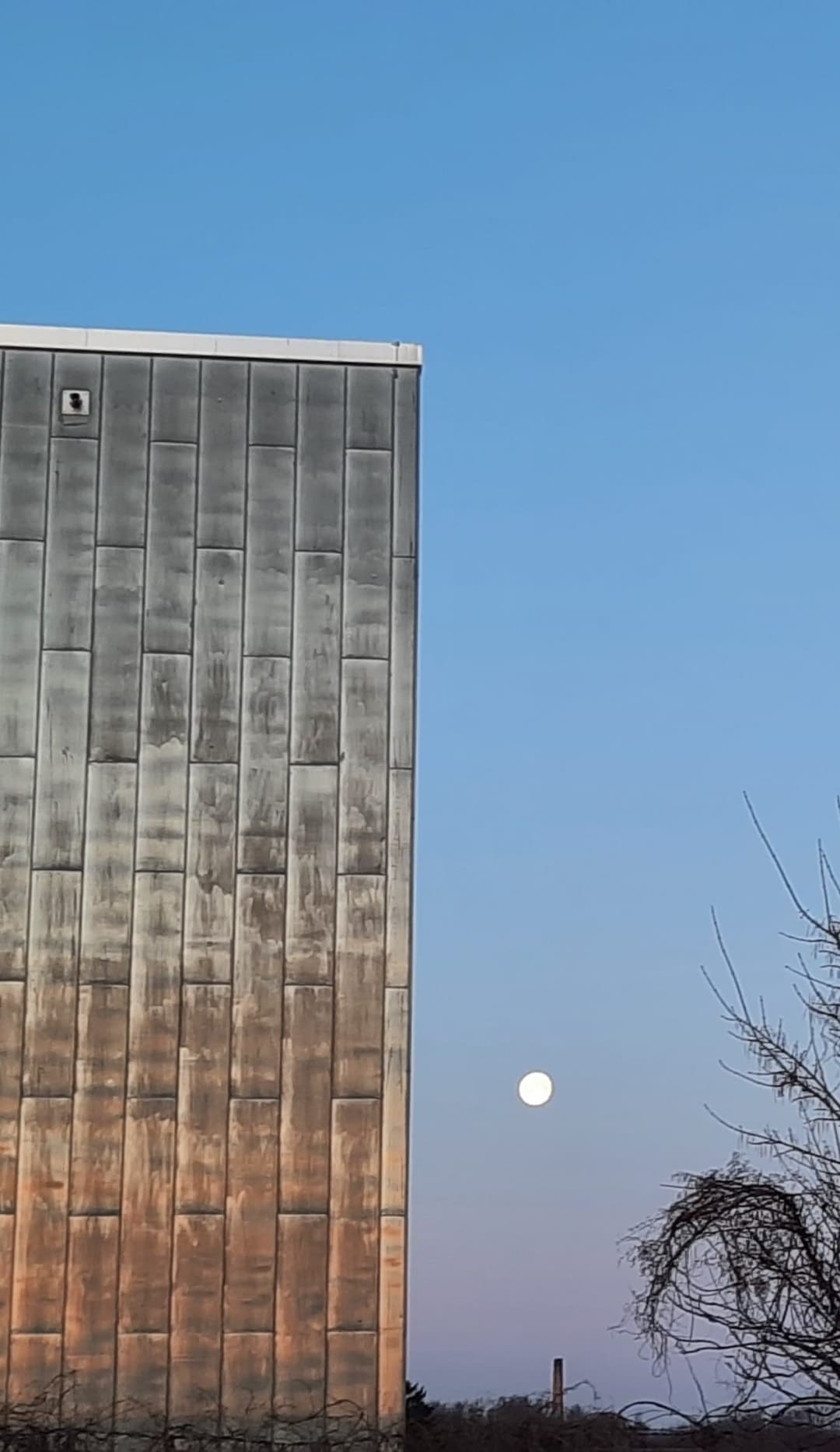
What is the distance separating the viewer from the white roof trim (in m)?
13.6

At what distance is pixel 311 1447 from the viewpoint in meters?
12.3

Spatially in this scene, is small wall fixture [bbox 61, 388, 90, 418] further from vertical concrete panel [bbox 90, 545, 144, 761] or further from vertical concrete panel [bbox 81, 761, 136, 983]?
vertical concrete panel [bbox 81, 761, 136, 983]

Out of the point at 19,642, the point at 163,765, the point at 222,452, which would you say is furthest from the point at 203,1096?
the point at 222,452

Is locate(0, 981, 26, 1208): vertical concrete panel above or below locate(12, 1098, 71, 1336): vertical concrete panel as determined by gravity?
above

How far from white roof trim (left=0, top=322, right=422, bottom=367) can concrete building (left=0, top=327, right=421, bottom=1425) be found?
0.06 ft

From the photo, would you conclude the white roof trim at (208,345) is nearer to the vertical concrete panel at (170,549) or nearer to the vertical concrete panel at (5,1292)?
the vertical concrete panel at (170,549)

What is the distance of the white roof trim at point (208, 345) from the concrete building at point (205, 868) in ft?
0.06

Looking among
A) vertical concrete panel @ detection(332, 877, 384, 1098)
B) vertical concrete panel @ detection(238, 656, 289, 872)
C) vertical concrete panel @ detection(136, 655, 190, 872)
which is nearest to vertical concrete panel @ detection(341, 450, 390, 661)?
vertical concrete panel @ detection(238, 656, 289, 872)

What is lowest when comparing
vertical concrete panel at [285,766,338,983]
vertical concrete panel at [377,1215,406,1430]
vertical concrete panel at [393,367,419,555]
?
vertical concrete panel at [377,1215,406,1430]

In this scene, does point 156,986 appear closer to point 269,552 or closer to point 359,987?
point 359,987

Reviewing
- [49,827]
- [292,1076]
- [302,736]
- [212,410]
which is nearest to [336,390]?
[212,410]

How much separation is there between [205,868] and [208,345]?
3.23m

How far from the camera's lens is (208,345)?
13.7 m

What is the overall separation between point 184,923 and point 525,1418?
13.4 ft
